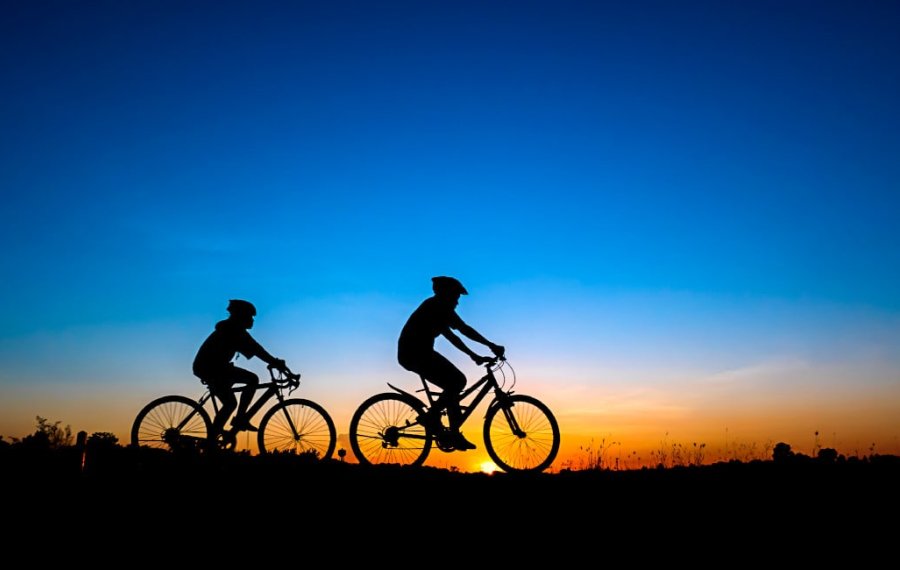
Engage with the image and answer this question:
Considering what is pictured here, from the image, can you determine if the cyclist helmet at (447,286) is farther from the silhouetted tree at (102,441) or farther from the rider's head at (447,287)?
the silhouetted tree at (102,441)

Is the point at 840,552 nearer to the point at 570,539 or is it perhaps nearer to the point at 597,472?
the point at 570,539

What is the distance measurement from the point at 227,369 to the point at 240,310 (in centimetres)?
101

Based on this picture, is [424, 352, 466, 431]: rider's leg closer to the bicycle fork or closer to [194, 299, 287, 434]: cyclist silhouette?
the bicycle fork

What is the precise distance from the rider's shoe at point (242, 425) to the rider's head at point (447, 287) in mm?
3906

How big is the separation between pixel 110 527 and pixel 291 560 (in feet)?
6.40

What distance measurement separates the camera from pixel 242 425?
10.3 m

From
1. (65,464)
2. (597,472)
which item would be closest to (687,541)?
(597,472)

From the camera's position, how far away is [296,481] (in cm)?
722

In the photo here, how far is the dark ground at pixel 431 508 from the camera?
5.58 meters

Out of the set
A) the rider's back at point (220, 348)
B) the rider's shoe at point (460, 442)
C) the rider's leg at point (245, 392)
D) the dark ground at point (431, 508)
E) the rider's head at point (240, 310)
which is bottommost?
the dark ground at point (431, 508)

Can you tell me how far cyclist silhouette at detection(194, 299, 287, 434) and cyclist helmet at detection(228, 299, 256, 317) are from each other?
16 millimetres

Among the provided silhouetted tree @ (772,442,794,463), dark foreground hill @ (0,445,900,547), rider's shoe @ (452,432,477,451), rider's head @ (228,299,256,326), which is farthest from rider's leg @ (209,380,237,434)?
silhouetted tree @ (772,442,794,463)

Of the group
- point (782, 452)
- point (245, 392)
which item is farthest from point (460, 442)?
point (782, 452)

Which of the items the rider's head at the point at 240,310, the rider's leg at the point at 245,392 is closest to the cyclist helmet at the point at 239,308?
the rider's head at the point at 240,310
